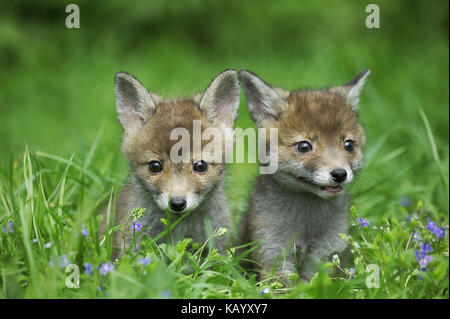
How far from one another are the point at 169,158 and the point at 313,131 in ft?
3.23

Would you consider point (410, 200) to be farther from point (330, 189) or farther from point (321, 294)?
point (321, 294)

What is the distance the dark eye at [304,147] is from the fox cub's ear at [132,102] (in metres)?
1.01

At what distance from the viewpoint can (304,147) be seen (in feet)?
12.7

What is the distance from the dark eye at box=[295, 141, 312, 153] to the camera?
3.87 metres

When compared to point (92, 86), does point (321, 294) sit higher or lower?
lower

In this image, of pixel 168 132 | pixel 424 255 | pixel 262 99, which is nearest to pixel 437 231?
pixel 424 255

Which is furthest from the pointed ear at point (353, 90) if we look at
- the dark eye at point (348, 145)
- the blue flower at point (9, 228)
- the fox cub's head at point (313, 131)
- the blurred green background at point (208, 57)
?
the blue flower at point (9, 228)

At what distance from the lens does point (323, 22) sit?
9.68m

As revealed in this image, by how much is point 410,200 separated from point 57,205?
11.1 ft

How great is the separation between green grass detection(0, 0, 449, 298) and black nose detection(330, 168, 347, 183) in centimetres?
26

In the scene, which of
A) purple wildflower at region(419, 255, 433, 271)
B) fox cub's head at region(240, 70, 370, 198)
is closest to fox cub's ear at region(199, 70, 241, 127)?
fox cub's head at region(240, 70, 370, 198)

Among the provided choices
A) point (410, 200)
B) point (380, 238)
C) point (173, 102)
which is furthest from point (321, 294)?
point (410, 200)

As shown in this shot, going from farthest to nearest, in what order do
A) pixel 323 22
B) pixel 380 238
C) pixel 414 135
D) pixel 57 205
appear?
1. pixel 323 22
2. pixel 414 135
3. pixel 57 205
4. pixel 380 238

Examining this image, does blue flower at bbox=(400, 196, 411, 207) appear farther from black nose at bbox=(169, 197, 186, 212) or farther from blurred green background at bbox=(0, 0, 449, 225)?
black nose at bbox=(169, 197, 186, 212)
